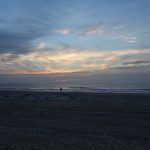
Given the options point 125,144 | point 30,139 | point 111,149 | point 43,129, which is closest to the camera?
point 111,149

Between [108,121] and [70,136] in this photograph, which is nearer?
[70,136]

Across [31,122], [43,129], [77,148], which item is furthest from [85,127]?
[77,148]

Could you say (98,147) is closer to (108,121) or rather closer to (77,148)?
(77,148)

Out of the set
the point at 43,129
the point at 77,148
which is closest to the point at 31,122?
the point at 43,129

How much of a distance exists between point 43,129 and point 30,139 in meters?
2.87

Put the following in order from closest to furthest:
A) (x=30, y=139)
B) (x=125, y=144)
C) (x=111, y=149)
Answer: (x=111, y=149)
(x=125, y=144)
(x=30, y=139)

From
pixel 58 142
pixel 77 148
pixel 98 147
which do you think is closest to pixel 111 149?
pixel 98 147

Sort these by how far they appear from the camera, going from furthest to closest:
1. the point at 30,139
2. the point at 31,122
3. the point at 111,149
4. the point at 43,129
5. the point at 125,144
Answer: the point at 31,122, the point at 43,129, the point at 30,139, the point at 125,144, the point at 111,149

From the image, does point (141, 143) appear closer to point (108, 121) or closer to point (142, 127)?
point (142, 127)

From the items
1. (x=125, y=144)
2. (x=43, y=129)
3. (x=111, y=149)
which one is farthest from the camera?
(x=43, y=129)

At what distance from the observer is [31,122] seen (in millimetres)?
18984

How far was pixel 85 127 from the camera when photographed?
16.8m

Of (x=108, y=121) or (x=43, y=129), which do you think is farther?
(x=108, y=121)

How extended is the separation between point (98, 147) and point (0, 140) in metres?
4.44
